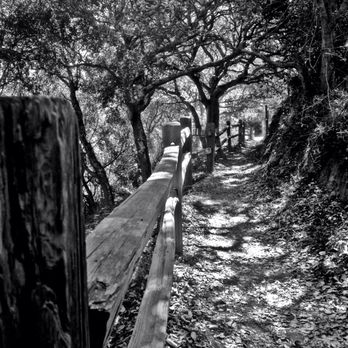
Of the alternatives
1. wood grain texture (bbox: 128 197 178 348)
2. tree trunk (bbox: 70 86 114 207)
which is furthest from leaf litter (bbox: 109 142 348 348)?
tree trunk (bbox: 70 86 114 207)

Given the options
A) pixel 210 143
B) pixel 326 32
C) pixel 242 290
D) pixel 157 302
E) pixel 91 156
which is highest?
pixel 326 32

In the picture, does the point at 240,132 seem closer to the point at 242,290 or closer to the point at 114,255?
the point at 242,290

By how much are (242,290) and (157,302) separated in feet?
8.14

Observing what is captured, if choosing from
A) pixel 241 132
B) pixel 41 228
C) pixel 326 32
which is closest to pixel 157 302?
pixel 41 228

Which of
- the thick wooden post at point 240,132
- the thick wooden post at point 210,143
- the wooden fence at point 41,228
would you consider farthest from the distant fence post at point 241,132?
the wooden fence at point 41,228

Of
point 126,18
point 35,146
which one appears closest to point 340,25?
point 126,18

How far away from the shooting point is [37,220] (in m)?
0.67

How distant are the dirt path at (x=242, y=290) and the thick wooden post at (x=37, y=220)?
2375 millimetres

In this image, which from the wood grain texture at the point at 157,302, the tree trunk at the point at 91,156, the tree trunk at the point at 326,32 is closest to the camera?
the wood grain texture at the point at 157,302

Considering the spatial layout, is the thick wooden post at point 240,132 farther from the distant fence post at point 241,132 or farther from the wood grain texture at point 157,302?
the wood grain texture at point 157,302

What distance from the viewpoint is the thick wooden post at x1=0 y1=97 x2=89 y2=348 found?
0.63 meters

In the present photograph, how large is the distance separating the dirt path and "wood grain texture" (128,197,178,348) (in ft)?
2.39

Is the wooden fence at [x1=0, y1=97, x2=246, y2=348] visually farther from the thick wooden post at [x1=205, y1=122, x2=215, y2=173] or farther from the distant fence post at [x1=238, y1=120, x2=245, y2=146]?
the distant fence post at [x1=238, y1=120, x2=245, y2=146]

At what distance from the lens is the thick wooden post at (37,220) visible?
2.06 ft
